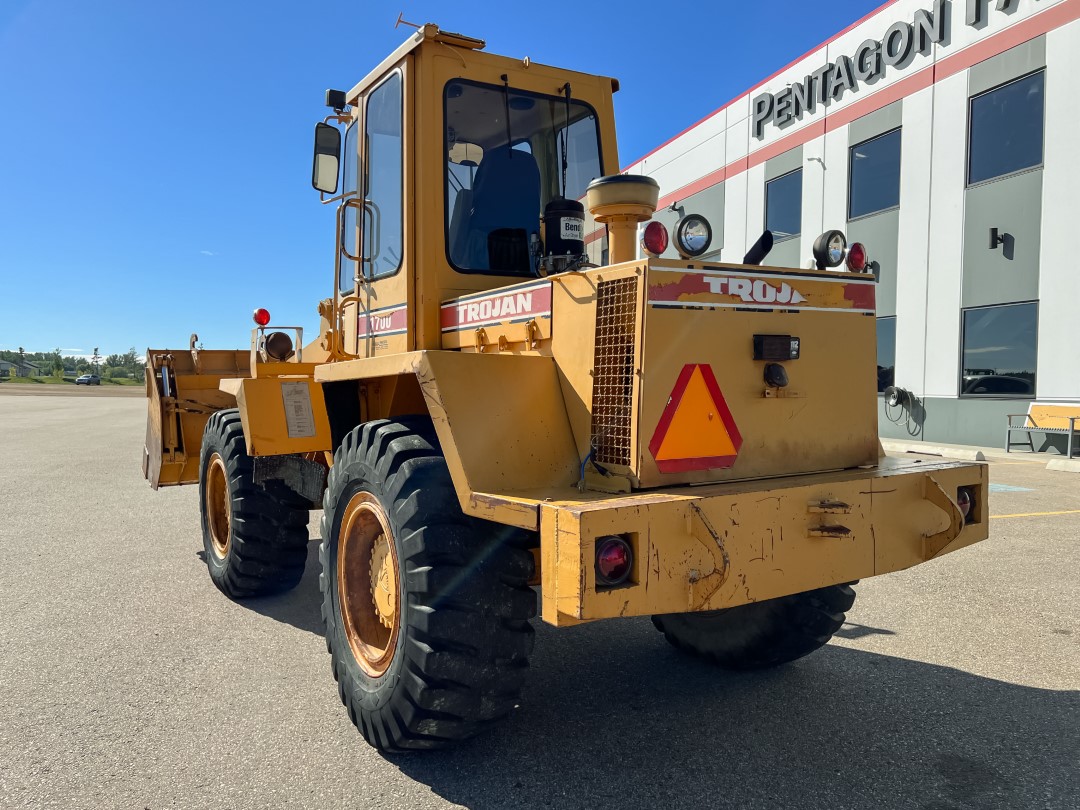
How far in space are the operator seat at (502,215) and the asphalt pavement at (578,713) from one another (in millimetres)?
2095

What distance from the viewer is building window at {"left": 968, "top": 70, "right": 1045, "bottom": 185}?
44.2 feet

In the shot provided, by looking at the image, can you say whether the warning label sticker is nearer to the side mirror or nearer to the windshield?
the side mirror

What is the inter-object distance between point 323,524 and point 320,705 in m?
0.85

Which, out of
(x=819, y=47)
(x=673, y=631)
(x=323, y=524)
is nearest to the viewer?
(x=323, y=524)

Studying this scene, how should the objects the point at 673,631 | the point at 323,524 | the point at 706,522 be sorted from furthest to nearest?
1. the point at 673,631
2. the point at 323,524
3. the point at 706,522

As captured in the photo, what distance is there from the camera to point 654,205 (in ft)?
10.8

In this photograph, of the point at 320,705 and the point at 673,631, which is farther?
the point at 673,631

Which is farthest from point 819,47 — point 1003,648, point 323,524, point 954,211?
point 323,524

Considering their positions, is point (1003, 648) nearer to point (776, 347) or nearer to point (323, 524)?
point (776, 347)

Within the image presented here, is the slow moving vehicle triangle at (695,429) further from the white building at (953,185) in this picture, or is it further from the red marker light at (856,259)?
the white building at (953,185)

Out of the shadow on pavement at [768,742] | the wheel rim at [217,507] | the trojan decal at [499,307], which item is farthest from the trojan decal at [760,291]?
the wheel rim at [217,507]

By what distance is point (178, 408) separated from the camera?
676 cm

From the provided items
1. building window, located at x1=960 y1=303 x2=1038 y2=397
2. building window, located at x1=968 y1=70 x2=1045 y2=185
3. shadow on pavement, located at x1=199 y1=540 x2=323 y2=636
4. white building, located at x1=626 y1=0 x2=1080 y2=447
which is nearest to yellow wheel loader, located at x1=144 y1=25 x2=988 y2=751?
shadow on pavement, located at x1=199 y1=540 x2=323 y2=636

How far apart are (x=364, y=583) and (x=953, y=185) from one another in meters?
14.9
